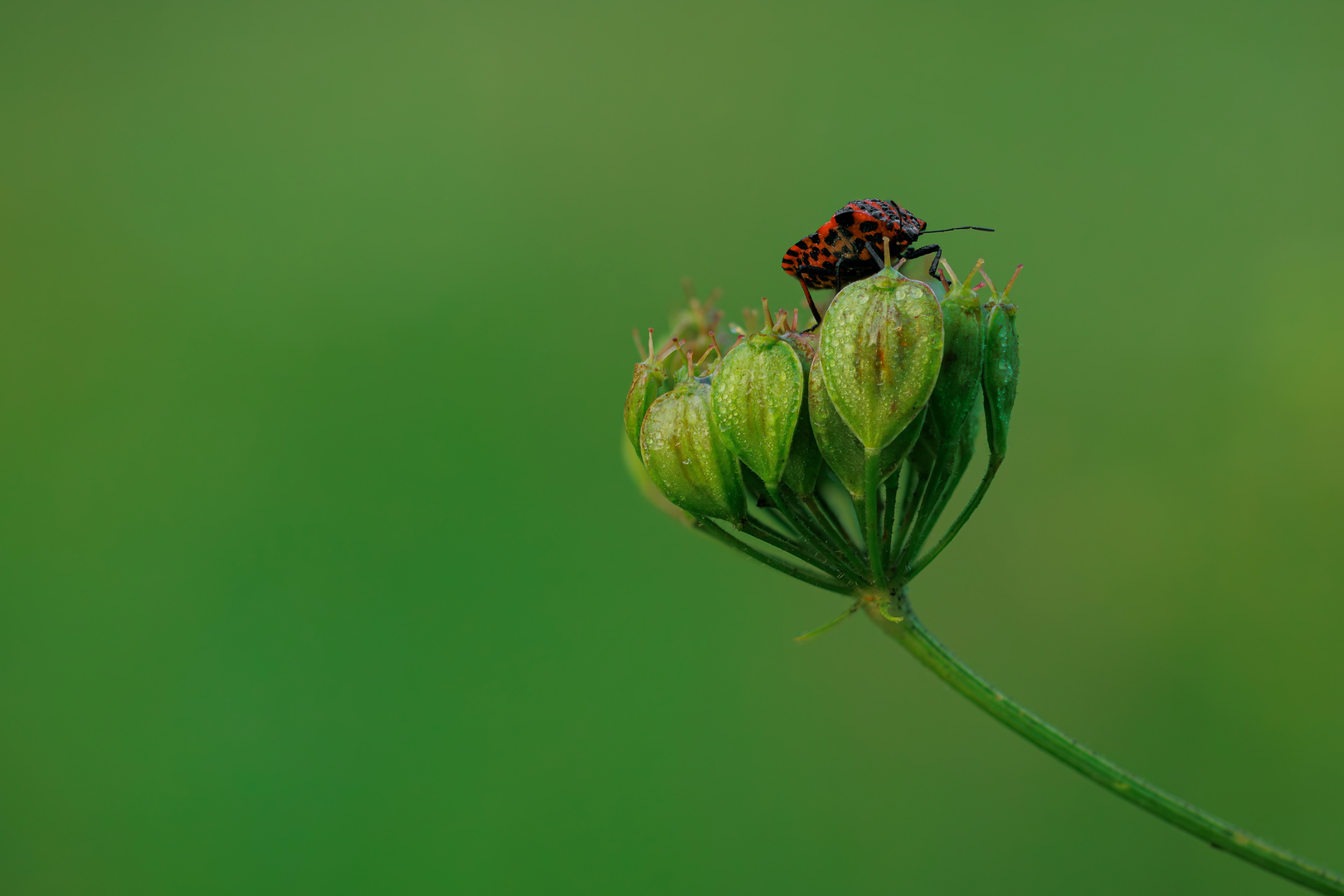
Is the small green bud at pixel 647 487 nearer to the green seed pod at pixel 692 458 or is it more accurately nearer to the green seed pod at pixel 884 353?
the green seed pod at pixel 692 458

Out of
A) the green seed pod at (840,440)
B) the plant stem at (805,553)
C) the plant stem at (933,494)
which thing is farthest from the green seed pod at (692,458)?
the plant stem at (933,494)

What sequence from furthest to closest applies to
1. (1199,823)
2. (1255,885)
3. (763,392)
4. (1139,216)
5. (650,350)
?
(1139,216), (1255,885), (650,350), (763,392), (1199,823)

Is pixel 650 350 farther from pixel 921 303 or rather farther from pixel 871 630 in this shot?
pixel 871 630

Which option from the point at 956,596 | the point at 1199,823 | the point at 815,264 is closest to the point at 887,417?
the point at 815,264

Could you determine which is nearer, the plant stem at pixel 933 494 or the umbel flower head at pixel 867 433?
the umbel flower head at pixel 867 433

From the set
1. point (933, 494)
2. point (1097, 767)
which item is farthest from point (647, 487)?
point (1097, 767)

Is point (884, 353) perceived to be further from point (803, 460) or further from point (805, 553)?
point (805, 553)
